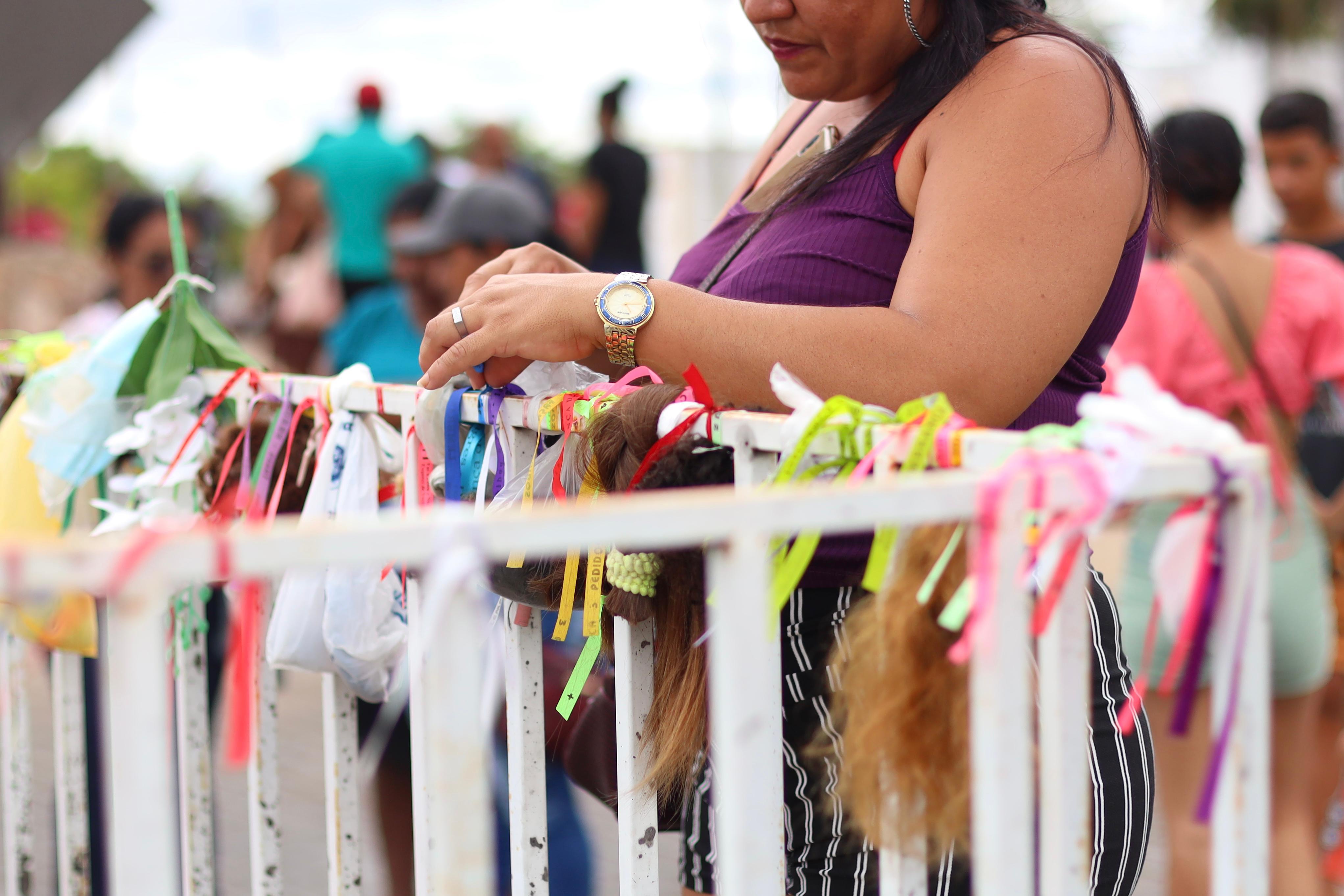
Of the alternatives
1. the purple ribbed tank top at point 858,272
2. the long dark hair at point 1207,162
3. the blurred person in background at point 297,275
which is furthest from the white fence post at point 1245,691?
the blurred person in background at point 297,275

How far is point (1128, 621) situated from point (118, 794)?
2264mm

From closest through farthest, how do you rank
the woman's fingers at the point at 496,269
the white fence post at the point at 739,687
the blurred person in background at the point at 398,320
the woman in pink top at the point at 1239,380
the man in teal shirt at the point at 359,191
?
the white fence post at the point at 739,687
the woman's fingers at the point at 496,269
the woman in pink top at the point at 1239,380
the blurred person in background at the point at 398,320
the man in teal shirt at the point at 359,191

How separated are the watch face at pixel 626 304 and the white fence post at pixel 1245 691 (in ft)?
2.11

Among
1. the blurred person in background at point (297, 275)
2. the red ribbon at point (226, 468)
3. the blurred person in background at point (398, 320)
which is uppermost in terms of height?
the blurred person in background at point (297, 275)

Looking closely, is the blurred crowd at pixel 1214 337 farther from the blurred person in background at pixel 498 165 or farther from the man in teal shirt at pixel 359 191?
the blurred person in background at pixel 498 165

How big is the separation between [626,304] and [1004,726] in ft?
2.08

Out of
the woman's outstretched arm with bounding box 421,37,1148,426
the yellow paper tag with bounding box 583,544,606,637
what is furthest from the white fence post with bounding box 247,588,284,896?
the woman's outstretched arm with bounding box 421,37,1148,426

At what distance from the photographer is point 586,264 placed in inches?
268

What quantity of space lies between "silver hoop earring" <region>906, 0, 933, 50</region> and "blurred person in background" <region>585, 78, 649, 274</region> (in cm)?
507

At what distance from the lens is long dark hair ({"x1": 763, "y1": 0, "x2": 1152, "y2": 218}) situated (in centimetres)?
148

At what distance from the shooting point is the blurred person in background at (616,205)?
6613mm

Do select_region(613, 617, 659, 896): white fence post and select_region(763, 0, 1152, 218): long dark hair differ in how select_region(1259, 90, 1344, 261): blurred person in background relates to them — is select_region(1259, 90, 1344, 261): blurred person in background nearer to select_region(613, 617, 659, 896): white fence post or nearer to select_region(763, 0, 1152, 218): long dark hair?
select_region(763, 0, 1152, 218): long dark hair

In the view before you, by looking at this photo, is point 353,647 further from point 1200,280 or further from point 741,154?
point 741,154

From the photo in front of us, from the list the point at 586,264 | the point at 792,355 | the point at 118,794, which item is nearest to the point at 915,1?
the point at 792,355
